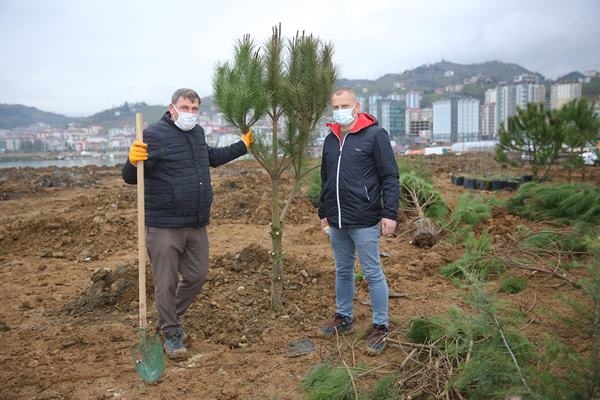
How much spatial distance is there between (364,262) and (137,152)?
1.72 m

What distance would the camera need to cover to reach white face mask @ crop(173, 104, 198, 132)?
3352mm

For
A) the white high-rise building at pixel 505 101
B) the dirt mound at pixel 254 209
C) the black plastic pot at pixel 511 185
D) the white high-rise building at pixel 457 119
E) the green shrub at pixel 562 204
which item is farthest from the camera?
the white high-rise building at pixel 457 119

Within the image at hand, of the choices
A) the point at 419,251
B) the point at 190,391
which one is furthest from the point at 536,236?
the point at 190,391

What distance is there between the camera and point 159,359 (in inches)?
124

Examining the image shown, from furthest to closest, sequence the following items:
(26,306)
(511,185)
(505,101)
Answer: (505,101) → (511,185) → (26,306)

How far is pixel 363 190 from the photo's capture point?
329cm

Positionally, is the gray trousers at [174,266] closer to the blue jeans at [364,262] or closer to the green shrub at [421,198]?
the blue jeans at [364,262]

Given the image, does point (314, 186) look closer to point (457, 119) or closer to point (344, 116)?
point (344, 116)

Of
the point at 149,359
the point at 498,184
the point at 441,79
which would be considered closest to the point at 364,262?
the point at 149,359

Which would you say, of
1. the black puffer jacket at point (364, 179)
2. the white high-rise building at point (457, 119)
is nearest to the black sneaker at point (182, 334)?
the black puffer jacket at point (364, 179)

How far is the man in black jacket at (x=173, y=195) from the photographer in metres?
3.31

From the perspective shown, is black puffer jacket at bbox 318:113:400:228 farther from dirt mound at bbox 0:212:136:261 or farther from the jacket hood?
dirt mound at bbox 0:212:136:261

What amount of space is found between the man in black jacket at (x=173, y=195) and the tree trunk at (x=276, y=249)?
0.77m

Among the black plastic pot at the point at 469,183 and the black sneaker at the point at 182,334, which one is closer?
the black sneaker at the point at 182,334
